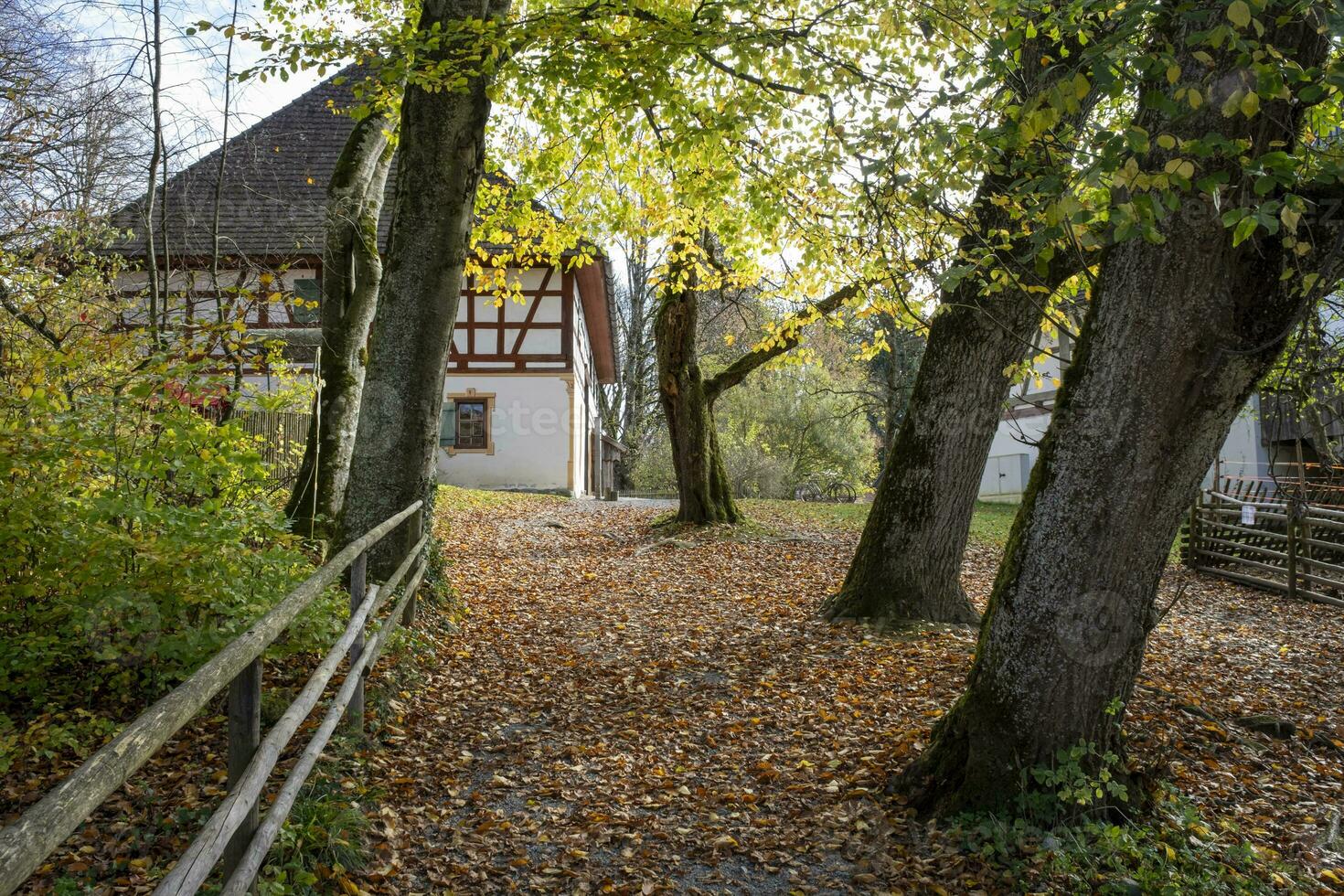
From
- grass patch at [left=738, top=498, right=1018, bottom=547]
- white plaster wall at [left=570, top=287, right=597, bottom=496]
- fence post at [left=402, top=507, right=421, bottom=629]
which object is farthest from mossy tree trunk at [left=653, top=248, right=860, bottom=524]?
white plaster wall at [left=570, top=287, right=597, bottom=496]

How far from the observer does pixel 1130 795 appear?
406cm

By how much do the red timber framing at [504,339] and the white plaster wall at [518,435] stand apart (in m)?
0.29

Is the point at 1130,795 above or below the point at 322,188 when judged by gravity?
below

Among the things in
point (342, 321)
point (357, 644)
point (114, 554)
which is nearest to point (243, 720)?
point (114, 554)

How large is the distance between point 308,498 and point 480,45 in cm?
435

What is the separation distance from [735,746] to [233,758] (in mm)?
3155

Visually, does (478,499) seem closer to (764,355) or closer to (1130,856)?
(764,355)

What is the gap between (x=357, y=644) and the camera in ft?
15.2

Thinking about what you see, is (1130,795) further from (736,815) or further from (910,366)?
(910,366)

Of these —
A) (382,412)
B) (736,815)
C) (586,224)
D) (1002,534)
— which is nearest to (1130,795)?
(736,815)

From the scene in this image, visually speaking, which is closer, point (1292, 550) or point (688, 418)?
point (1292, 550)

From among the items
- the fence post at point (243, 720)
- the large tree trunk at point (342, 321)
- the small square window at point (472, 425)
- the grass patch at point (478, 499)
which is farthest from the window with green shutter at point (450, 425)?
the fence post at point (243, 720)

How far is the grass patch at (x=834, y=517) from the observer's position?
15945mm

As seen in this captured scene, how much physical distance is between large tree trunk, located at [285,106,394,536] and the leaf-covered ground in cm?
174
